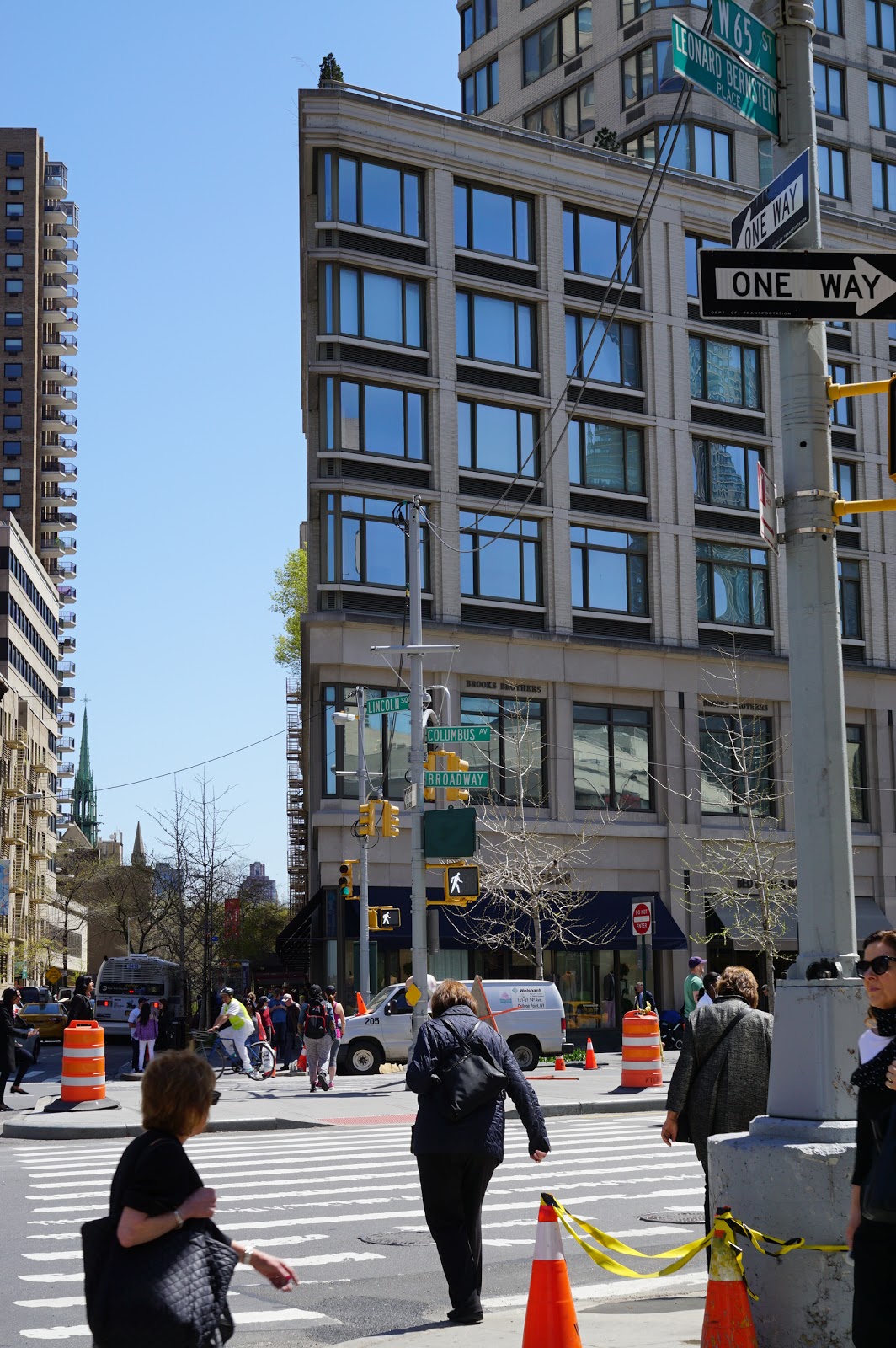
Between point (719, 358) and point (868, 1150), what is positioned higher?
point (719, 358)

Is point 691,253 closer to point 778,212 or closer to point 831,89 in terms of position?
point 831,89

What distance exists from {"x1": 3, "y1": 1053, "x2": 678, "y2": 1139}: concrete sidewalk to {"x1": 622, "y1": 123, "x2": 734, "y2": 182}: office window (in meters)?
34.0

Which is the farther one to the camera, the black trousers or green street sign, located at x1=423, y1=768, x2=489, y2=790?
green street sign, located at x1=423, y1=768, x2=489, y2=790

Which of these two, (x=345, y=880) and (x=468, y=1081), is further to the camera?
(x=345, y=880)

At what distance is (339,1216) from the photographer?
39.5ft

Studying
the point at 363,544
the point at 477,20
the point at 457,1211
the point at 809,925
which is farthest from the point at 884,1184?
the point at 477,20

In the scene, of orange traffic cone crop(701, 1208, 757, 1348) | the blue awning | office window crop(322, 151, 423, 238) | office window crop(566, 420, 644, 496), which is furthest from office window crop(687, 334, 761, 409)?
orange traffic cone crop(701, 1208, 757, 1348)

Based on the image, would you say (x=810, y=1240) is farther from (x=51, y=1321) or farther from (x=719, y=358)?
(x=719, y=358)

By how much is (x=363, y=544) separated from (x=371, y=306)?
6.92m

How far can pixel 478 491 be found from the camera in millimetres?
44906

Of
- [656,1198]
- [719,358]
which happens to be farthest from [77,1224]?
[719,358]

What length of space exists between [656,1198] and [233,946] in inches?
3121

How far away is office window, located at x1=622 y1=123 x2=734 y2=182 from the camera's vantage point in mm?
52656

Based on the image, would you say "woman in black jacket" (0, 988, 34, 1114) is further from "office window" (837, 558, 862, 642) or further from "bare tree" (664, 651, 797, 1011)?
"office window" (837, 558, 862, 642)
